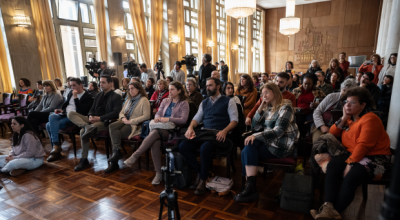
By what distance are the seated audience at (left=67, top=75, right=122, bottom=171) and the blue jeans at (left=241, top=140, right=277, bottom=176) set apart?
2.12 m

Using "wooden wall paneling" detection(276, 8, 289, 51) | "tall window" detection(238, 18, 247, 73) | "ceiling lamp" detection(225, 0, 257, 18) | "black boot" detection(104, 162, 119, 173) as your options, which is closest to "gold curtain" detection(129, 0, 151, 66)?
"ceiling lamp" detection(225, 0, 257, 18)

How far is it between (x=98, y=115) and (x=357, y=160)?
10.9ft

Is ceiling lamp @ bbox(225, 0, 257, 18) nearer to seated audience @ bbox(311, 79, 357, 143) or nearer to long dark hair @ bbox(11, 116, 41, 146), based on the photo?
seated audience @ bbox(311, 79, 357, 143)

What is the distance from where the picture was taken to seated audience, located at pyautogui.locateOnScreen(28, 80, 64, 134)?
409cm

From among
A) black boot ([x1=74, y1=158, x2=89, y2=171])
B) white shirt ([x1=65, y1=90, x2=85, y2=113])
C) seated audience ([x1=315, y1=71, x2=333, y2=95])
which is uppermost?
seated audience ([x1=315, y1=71, x2=333, y2=95])

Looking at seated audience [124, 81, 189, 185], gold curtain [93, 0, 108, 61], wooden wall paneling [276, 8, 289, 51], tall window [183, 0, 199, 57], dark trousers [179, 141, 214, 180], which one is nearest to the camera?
dark trousers [179, 141, 214, 180]

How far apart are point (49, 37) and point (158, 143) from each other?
560cm

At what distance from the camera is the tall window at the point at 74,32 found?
7047mm

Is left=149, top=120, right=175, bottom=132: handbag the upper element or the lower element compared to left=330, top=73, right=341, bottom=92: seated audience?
lower

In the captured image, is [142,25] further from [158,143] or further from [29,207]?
[29,207]

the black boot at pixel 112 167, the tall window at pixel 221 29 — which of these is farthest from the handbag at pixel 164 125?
the tall window at pixel 221 29

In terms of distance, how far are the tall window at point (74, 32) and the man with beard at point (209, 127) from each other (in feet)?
20.3

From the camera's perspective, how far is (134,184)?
2.81 meters

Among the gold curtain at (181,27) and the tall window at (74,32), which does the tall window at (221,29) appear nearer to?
the gold curtain at (181,27)
